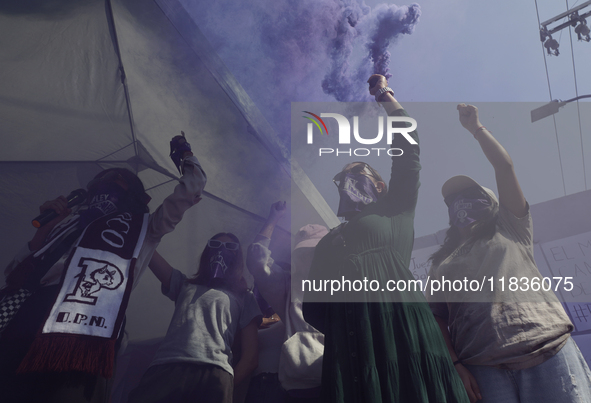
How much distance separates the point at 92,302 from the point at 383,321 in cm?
129

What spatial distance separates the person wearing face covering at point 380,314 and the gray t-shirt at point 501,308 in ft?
0.96

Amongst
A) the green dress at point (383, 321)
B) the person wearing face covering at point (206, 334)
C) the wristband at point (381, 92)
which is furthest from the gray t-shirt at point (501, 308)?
the person wearing face covering at point (206, 334)

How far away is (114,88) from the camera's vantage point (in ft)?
8.27

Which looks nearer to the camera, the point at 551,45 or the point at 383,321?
the point at 383,321

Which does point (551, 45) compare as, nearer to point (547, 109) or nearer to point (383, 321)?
point (547, 109)

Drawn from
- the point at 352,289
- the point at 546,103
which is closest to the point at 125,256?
the point at 352,289

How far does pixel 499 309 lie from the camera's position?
1523mm

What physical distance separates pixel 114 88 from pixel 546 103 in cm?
403

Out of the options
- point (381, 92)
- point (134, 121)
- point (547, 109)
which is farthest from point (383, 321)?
point (547, 109)

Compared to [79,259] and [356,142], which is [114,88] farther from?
[356,142]

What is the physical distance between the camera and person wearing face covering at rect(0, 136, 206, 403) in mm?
1389

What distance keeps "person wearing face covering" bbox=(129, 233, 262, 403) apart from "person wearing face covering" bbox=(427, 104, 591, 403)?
103 cm

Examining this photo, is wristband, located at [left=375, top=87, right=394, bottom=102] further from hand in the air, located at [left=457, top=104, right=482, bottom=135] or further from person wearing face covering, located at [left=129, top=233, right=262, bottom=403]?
person wearing face covering, located at [left=129, top=233, right=262, bottom=403]

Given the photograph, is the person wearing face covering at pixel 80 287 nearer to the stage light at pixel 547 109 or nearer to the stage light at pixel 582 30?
the stage light at pixel 547 109
